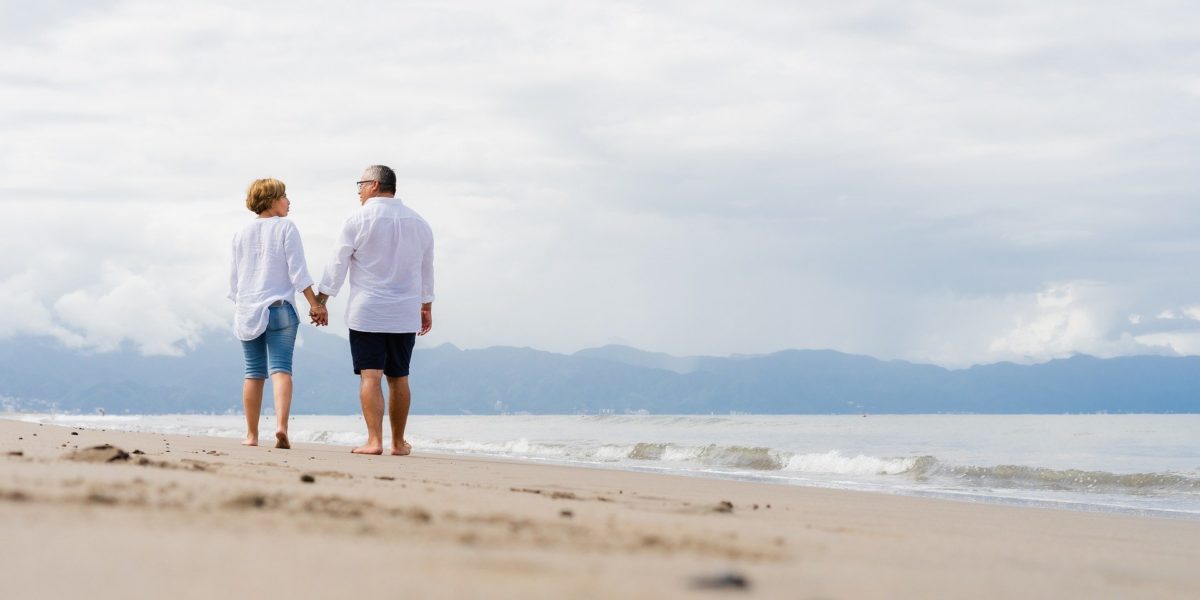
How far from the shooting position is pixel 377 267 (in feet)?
24.4

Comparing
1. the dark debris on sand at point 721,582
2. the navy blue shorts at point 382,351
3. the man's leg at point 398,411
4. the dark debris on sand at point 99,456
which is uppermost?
the navy blue shorts at point 382,351

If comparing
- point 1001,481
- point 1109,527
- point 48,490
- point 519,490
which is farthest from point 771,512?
point 1001,481

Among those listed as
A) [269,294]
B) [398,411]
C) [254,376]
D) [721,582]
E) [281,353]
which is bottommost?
[721,582]

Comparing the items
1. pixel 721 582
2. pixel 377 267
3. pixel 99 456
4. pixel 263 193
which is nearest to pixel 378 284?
pixel 377 267

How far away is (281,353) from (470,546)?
5421 mm

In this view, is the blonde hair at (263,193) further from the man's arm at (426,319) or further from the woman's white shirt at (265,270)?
the man's arm at (426,319)

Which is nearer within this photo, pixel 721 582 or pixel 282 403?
pixel 721 582

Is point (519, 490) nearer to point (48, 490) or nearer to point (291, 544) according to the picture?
point (48, 490)

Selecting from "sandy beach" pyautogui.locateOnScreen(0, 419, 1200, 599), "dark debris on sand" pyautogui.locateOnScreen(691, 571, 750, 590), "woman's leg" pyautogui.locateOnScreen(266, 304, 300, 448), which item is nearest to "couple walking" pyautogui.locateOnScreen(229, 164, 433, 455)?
"woman's leg" pyautogui.locateOnScreen(266, 304, 300, 448)

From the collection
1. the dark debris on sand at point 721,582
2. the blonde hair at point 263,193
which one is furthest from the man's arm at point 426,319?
the dark debris on sand at point 721,582

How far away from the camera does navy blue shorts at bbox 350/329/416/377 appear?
7.34m

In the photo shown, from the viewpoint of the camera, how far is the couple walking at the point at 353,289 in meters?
7.37

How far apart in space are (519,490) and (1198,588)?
2.74m

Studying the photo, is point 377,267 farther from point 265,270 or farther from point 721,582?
point 721,582
